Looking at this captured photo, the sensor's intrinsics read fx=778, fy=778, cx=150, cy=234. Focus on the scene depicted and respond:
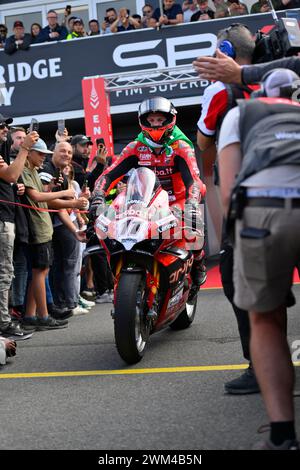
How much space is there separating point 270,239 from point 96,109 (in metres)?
11.1

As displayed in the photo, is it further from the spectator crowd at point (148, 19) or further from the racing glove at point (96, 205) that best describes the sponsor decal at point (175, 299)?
the spectator crowd at point (148, 19)

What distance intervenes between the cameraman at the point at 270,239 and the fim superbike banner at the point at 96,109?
10.6m

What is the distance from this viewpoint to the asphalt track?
3768 mm

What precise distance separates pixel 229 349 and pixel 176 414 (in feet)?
5.68

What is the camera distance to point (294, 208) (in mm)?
2996

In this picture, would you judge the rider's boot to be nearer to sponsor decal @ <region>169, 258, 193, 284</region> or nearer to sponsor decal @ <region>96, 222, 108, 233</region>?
sponsor decal @ <region>169, 258, 193, 284</region>

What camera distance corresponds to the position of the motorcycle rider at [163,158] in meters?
6.33

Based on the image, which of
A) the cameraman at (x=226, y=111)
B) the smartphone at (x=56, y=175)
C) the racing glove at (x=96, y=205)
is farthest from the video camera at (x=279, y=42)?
the smartphone at (x=56, y=175)

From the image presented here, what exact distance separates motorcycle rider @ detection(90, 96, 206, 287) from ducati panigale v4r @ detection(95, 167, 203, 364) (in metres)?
0.47

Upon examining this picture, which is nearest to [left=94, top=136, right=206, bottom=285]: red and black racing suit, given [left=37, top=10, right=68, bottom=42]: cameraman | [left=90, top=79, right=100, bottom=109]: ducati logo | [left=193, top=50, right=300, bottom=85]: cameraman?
[left=193, top=50, right=300, bottom=85]: cameraman

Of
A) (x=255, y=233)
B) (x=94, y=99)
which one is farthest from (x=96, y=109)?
(x=255, y=233)
